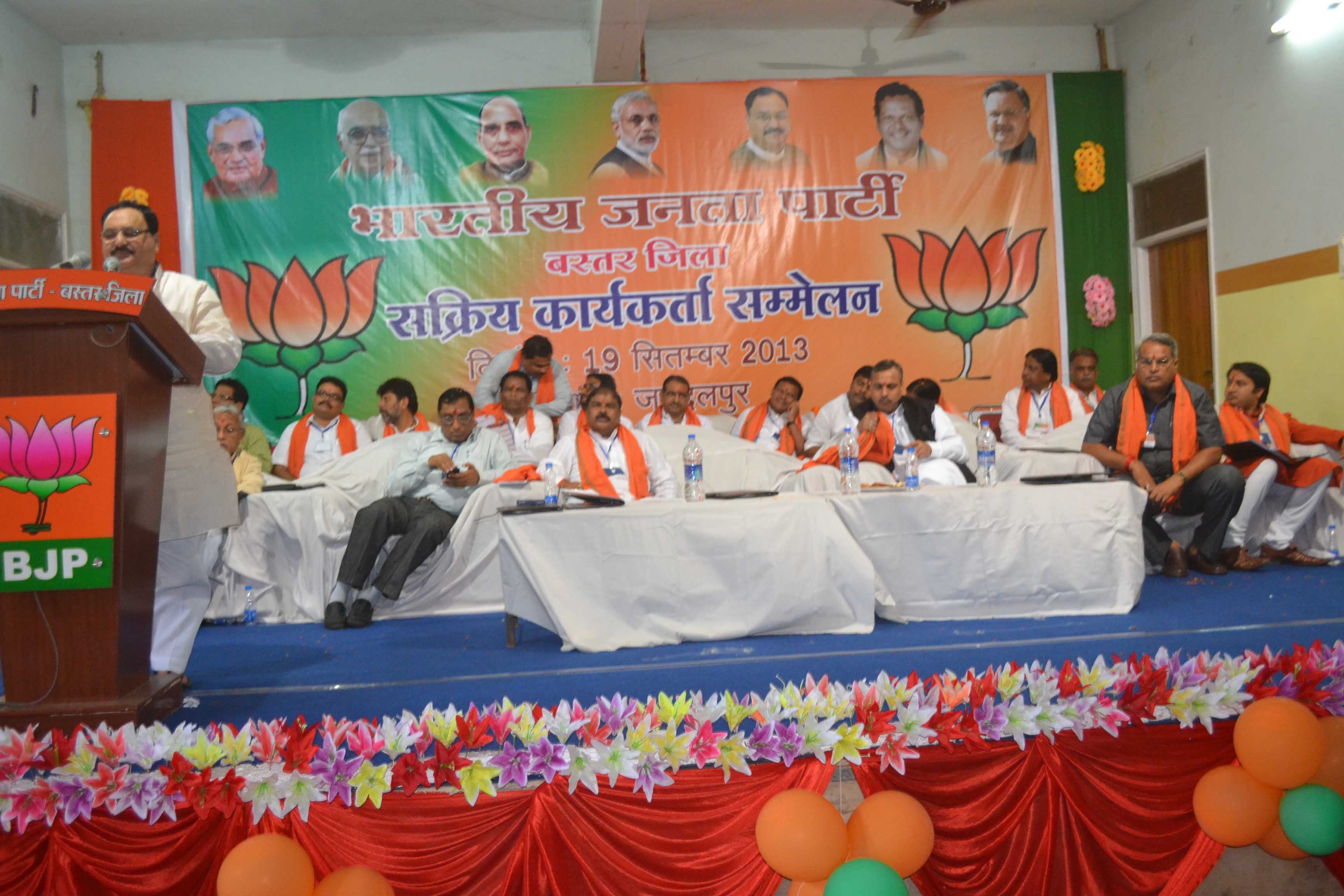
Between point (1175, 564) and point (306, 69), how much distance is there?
6122 millimetres

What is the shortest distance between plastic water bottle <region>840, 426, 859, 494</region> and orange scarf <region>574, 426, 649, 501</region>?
2.95ft

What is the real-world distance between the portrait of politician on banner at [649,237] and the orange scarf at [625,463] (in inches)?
90.5

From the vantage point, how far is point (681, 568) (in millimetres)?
3275

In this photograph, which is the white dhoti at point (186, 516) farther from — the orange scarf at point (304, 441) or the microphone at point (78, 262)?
the orange scarf at point (304, 441)

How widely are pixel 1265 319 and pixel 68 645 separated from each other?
20.6ft

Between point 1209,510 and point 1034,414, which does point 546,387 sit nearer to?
point 1034,414

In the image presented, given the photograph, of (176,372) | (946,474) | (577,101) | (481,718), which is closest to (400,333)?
(577,101)

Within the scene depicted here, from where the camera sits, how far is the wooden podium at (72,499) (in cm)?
192

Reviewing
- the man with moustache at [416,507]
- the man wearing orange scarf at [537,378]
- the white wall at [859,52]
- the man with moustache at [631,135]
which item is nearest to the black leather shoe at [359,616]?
the man with moustache at [416,507]

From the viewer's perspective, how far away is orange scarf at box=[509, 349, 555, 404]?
5.90 m

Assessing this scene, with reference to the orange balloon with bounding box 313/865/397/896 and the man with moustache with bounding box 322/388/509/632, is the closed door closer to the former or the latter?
the man with moustache with bounding box 322/388/509/632

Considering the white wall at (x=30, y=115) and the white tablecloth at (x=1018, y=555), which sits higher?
the white wall at (x=30, y=115)

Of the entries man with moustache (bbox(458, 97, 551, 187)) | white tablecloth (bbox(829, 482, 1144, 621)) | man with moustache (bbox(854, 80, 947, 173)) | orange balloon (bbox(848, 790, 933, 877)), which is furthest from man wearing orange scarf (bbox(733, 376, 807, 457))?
orange balloon (bbox(848, 790, 933, 877))

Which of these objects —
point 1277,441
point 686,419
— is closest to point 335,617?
point 686,419
